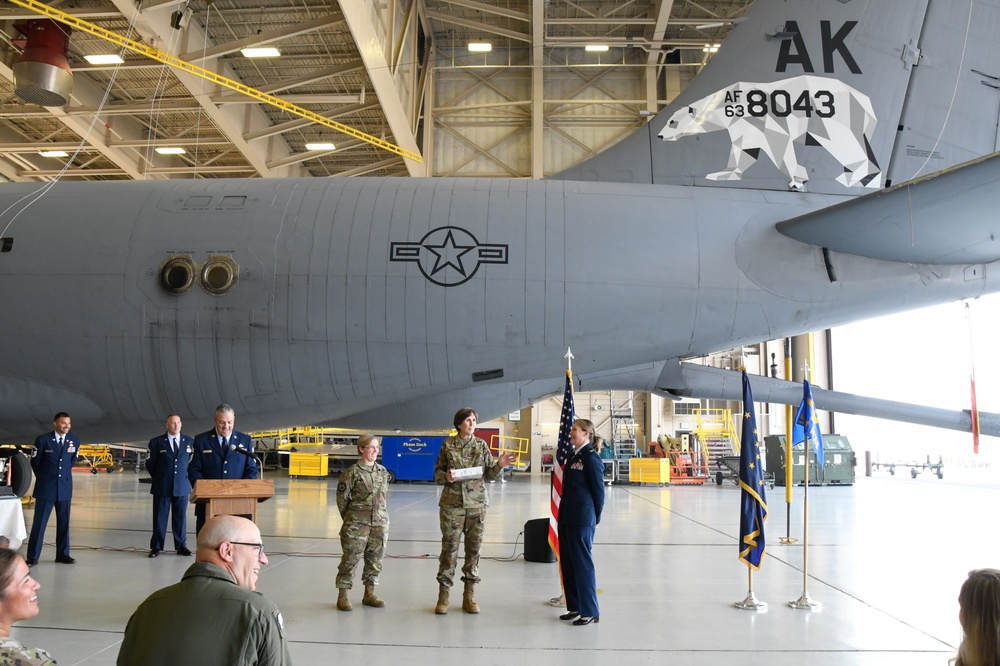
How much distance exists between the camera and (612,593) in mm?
6523

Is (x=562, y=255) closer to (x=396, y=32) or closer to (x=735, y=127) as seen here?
(x=735, y=127)

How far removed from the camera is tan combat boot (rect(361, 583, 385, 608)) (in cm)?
591

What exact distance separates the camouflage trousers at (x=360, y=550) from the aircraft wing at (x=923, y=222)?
5327 mm

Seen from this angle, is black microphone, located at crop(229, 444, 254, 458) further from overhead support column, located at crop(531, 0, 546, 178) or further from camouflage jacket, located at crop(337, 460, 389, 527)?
overhead support column, located at crop(531, 0, 546, 178)

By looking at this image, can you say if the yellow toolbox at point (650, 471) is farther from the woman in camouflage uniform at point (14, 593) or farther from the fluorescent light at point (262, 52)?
the woman in camouflage uniform at point (14, 593)

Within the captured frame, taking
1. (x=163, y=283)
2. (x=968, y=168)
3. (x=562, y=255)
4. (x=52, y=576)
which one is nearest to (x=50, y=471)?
(x=52, y=576)

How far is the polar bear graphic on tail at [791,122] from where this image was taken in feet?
29.3

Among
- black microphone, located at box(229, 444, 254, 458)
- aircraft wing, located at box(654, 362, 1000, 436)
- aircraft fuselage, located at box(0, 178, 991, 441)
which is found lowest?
black microphone, located at box(229, 444, 254, 458)

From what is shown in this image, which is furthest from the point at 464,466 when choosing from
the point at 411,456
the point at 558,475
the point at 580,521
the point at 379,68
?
the point at 411,456

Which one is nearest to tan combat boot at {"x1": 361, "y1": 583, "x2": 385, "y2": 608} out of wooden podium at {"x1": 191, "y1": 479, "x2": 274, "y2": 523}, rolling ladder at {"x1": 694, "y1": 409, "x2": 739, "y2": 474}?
wooden podium at {"x1": 191, "y1": 479, "x2": 274, "y2": 523}

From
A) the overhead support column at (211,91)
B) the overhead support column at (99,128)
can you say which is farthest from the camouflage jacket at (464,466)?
the overhead support column at (99,128)

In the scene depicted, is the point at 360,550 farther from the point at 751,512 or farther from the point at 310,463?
the point at 310,463

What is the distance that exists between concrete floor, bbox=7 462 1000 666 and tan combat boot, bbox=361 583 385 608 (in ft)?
0.32

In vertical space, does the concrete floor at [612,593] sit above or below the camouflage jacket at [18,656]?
below
